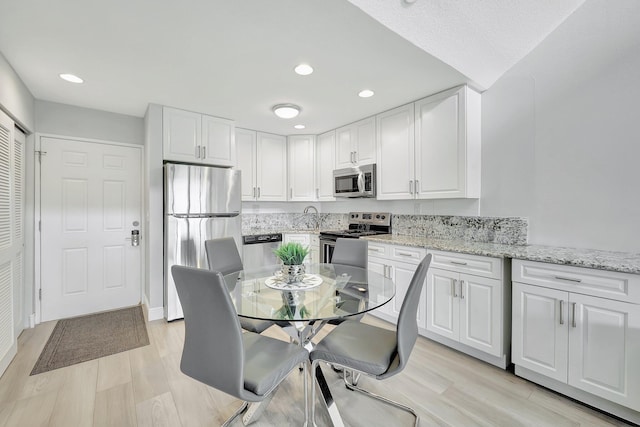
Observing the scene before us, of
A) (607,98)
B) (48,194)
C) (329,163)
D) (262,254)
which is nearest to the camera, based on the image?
(607,98)

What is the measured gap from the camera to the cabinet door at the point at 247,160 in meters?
4.00

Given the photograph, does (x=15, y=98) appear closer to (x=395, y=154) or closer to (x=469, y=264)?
(x=395, y=154)

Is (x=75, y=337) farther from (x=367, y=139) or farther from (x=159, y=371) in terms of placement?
(x=367, y=139)

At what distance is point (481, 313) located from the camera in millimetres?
2229

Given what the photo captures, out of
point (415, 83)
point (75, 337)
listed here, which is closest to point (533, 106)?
point (415, 83)

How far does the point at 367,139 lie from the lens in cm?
358

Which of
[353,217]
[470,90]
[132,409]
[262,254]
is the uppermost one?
[470,90]

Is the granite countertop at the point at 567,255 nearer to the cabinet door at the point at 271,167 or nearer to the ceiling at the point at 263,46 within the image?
the ceiling at the point at 263,46

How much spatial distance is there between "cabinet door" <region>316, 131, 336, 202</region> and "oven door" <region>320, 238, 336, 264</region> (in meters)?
0.77

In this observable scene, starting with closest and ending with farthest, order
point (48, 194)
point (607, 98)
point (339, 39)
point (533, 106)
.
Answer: point (339, 39) < point (607, 98) < point (533, 106) < point (48, 194)

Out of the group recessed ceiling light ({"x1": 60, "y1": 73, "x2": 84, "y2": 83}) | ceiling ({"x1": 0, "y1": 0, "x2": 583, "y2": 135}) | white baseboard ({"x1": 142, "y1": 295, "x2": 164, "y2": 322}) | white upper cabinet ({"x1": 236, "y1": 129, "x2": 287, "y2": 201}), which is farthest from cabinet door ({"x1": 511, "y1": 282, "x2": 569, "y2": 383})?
recessed ceiling light ({"x1": 60, "y1": 73, "x2": 84, "y2": 83})

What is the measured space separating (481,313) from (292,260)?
160 cm

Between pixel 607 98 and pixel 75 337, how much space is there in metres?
5.02

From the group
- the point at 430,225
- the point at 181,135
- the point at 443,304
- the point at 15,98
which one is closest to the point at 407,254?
the point at 443,304
